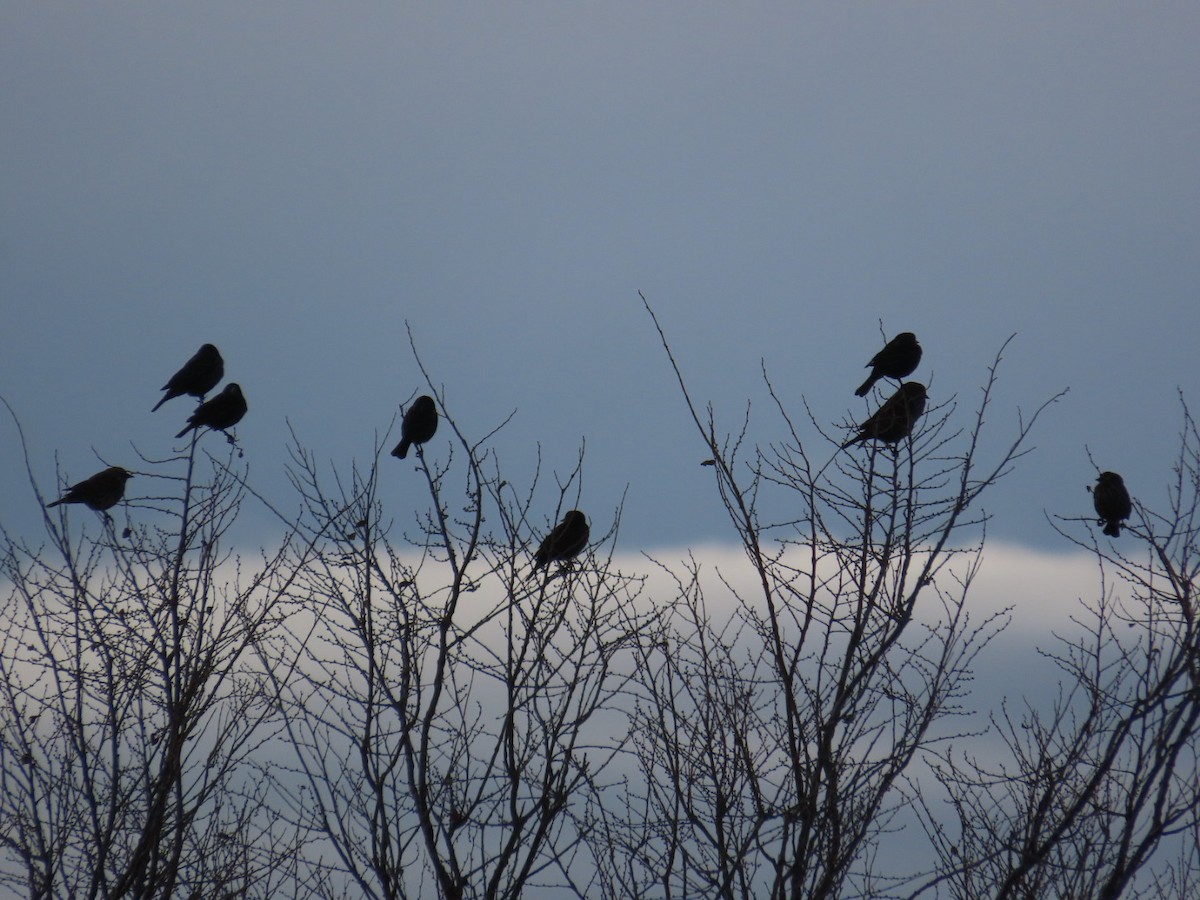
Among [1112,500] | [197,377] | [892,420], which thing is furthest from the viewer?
[197,377]

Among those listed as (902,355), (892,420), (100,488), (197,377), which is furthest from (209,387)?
(892,420)

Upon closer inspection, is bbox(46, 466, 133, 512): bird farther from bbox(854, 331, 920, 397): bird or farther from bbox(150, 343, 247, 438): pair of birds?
bbox(854, 331, 920, 397): bird

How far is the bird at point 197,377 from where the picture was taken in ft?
37.6

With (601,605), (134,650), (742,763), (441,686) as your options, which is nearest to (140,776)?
(134,650)

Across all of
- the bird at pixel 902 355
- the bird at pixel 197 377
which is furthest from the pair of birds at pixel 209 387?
the bird at pixel 902 355

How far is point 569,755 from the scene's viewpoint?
5.36 meters

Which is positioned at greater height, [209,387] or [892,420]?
[209,387]

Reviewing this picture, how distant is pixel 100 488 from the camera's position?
38.1ft

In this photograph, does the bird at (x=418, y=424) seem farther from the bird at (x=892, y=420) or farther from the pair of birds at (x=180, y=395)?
the bird at (x=892, y=420)

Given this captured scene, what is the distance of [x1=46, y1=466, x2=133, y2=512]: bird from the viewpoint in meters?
11.5

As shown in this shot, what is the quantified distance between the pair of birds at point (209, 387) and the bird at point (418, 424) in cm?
162

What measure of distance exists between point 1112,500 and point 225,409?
28.6 ft

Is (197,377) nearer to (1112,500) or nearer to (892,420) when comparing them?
(892,420)

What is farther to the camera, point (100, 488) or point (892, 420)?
point (100, 488)
